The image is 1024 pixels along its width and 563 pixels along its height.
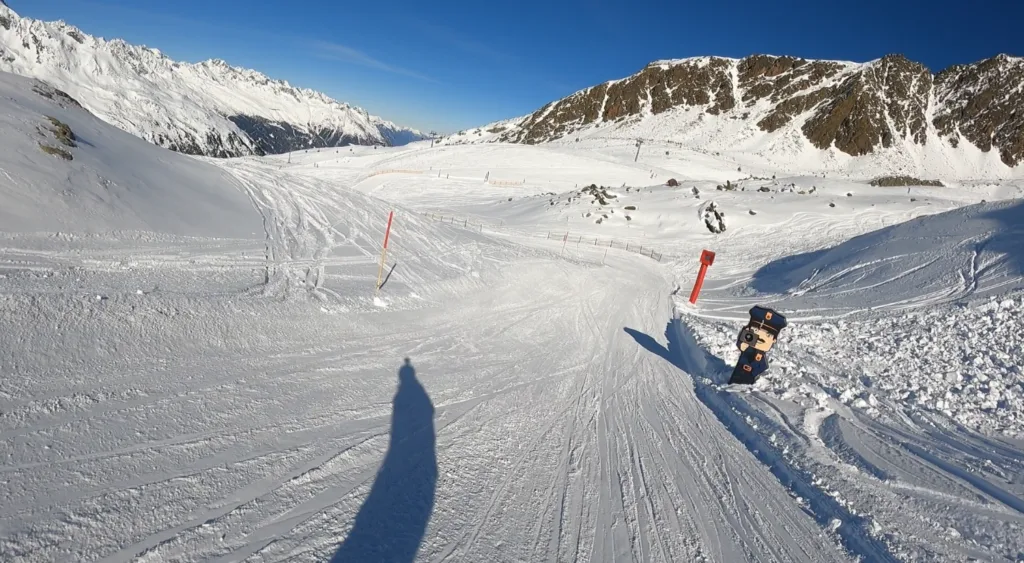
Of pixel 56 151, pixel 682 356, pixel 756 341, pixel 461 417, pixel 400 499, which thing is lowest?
pixel 400 499

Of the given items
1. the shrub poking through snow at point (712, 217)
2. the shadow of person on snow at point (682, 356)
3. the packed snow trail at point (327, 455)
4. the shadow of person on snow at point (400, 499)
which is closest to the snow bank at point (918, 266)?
the shadow of person on snow at point (682, 356)

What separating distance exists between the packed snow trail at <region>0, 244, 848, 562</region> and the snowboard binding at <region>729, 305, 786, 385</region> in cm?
129

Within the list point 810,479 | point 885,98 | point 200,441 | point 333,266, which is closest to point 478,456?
point 200,441

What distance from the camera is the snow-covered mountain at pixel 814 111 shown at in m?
80.9

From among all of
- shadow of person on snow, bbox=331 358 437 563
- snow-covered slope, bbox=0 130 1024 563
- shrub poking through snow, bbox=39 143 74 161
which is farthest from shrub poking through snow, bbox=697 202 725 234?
shrub poking through snow, bbox=39 143 74 161

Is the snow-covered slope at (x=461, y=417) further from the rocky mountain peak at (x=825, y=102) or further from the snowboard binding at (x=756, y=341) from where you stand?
the rocky mountain peak at (x=825, y=102)

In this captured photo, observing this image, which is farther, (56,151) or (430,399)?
(56,151)

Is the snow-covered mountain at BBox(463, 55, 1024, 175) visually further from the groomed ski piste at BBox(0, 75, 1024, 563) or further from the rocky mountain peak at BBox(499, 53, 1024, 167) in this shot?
the groomed ski piste at BBox(0, 75, 1024, 563)

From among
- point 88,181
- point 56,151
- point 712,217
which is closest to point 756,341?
point 88,181

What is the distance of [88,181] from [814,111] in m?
109

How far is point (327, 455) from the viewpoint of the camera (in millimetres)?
4902

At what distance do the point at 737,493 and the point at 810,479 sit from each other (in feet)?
3.74

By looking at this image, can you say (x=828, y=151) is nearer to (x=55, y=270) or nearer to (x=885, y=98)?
(x=885, y=98)

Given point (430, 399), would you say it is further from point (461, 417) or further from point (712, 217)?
point (712, 217)
